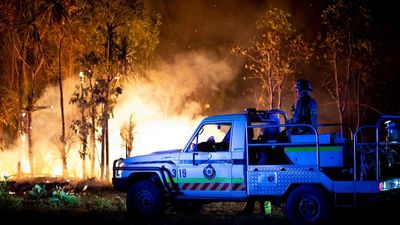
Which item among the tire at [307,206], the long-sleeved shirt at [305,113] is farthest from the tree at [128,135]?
the tire at [307,206]

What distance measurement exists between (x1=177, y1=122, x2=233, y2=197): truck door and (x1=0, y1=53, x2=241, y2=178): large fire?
13.2 metres

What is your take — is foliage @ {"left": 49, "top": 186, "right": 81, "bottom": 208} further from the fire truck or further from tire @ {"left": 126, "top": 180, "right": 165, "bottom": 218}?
tire @ {"left": 126, "top": 180, "right": 165, "bottom": 218}

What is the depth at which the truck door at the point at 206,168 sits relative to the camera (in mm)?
11117

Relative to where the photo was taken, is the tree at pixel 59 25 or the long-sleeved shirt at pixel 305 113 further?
the tree at pixel 59 25

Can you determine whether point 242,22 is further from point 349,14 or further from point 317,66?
point 349,14

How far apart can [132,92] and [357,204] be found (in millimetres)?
17325

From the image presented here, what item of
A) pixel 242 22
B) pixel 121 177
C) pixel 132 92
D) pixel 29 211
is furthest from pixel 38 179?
pixel 242 22

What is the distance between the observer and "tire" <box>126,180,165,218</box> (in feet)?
38.5

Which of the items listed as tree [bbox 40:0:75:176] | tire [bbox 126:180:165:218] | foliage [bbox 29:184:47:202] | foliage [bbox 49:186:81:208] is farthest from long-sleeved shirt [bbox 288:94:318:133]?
tree [bbox 40:0:75:176]

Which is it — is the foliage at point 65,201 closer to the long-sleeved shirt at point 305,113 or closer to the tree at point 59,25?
the long-sleeved shirt at point 305,113

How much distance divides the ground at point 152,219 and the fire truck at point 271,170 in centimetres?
44

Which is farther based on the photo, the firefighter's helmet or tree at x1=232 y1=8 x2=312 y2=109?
tree at x1=232 y1=8 x2=312 y2=109

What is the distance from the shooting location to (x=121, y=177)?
12.1 metres

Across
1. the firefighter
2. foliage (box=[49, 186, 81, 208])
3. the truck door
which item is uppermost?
the firefighter
